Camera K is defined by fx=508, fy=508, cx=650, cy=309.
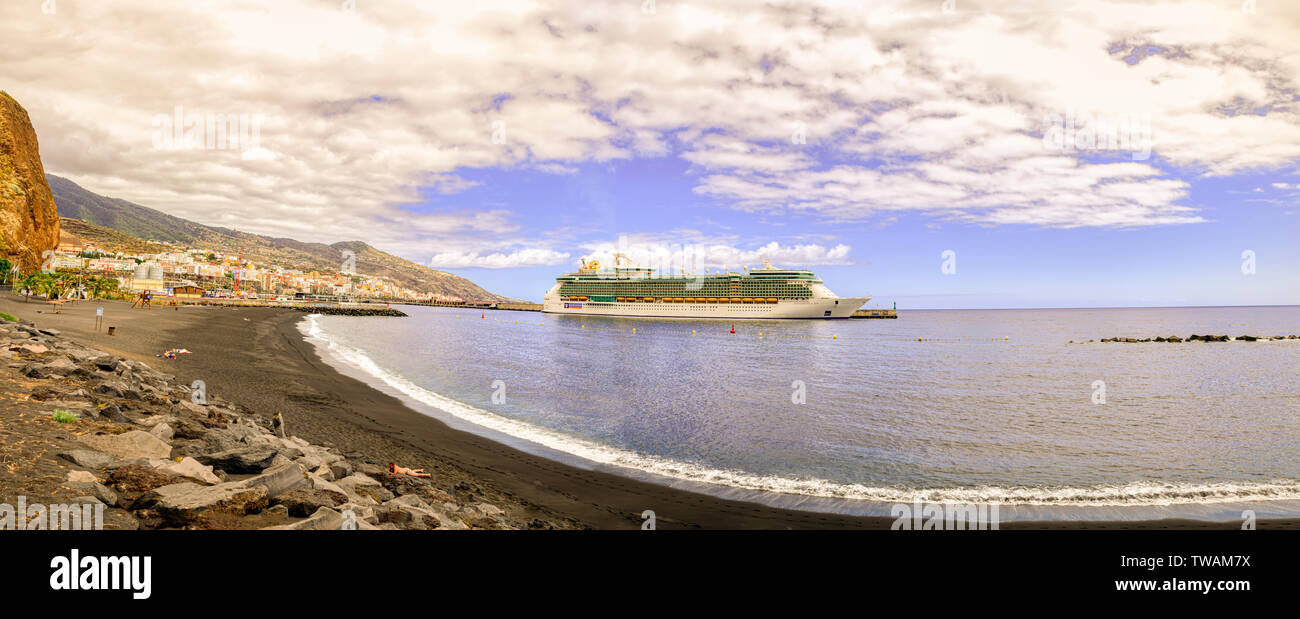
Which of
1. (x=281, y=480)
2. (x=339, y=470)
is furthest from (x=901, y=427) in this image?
(x=281, y=480)

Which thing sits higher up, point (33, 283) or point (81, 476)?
point (33, 283)

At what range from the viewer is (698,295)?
4596 inches

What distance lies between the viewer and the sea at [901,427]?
1134cm

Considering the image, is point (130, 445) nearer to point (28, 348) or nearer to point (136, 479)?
point (136, 479)

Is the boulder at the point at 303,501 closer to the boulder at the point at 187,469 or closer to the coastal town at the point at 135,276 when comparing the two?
the boulder at the point at 187,469

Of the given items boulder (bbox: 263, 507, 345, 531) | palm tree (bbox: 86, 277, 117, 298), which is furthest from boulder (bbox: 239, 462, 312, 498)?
palm tree (bbox: 86, 277, 117, 298)

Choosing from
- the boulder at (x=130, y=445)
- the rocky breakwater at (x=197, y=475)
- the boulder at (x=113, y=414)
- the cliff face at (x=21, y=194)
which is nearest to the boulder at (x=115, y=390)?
the rocky breakwater at (x=197, y=475)

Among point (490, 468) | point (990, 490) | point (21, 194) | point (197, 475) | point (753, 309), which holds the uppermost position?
point (21, 194)

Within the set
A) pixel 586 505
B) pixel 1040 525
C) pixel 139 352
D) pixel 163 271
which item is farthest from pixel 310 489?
pixel 163 271

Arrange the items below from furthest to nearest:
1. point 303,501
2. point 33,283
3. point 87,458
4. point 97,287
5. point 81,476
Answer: point 97,287 < point 33,283 < point 303,501 < point 87,458 < point 81,476

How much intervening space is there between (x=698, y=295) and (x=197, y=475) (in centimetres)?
11227

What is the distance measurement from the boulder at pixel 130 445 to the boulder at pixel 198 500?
152 cm

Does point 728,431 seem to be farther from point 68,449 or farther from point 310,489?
point 68,449

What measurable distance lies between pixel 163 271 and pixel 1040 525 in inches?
7866
